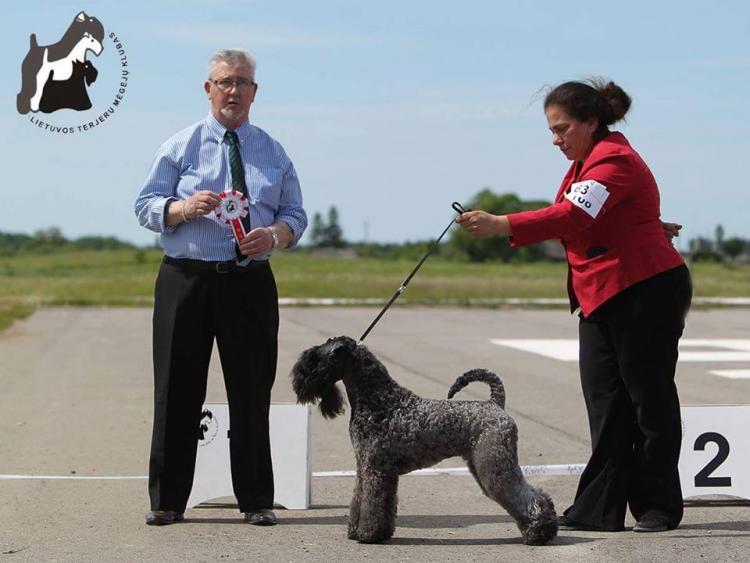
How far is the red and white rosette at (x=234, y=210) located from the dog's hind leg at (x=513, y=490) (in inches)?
61.2

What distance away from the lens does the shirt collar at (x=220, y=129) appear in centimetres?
610

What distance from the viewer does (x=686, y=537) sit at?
587cm

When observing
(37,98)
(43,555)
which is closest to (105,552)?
(43,555)

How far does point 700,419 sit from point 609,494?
3.50ft

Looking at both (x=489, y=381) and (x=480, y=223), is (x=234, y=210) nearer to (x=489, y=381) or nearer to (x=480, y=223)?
(x=480, y=223)

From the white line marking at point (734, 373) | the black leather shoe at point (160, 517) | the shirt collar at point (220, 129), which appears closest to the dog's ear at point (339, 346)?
the shirt collar at point (220, 129)

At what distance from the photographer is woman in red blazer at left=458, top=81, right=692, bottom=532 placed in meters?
5.75

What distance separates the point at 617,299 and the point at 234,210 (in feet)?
6.30

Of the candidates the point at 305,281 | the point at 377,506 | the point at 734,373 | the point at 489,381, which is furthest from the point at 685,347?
the point at 305,281

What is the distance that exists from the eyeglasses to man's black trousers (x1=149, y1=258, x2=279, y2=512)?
2.90ft

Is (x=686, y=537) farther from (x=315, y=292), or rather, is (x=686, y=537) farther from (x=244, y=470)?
(x=315, y=292)

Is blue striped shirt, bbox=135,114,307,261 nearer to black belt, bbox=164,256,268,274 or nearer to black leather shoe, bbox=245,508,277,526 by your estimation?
black belt, bbox=164,256,268,274

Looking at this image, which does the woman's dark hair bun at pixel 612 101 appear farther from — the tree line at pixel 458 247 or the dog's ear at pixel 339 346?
the tree line at pixel 458 247

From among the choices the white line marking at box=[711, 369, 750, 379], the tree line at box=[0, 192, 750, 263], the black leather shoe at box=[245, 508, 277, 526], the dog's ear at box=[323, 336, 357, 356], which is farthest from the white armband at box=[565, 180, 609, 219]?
the tree line at box=[0, 192, 750, 263]
